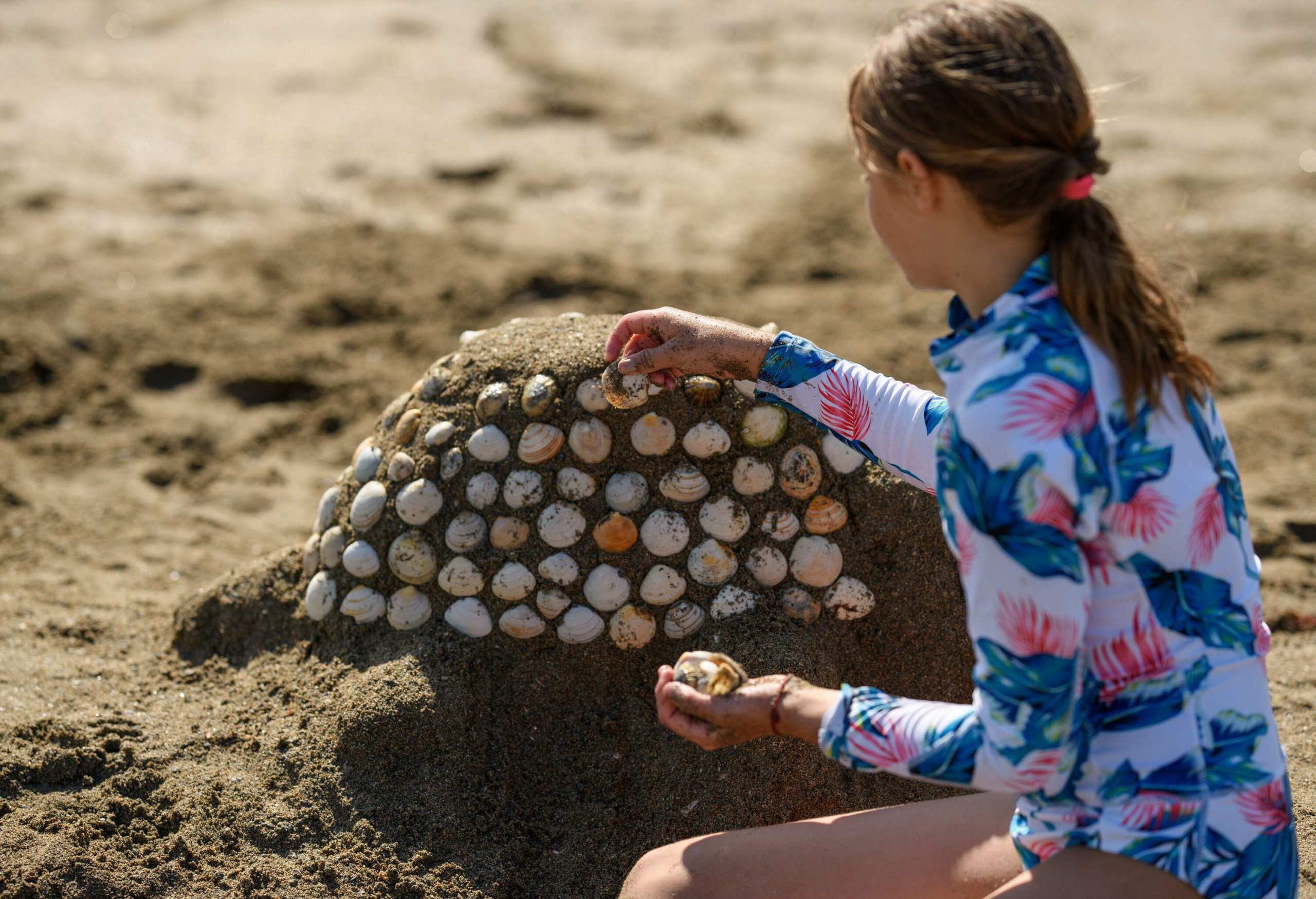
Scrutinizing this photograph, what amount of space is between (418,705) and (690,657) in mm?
757

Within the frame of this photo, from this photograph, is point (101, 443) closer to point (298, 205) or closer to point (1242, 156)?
point (298, 205)

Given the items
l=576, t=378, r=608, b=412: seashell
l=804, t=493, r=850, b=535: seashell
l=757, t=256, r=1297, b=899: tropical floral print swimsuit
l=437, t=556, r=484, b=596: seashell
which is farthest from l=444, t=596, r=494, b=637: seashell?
l=757, t=256, r=1297, b=899: tropical floral print swimsuit

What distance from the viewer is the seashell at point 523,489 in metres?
2.32

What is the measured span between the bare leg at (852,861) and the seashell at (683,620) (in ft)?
1.73

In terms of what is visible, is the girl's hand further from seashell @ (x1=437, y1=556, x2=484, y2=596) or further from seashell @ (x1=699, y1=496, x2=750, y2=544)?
seashell @ (x1=437, y1=556, x2=484, y2=596)

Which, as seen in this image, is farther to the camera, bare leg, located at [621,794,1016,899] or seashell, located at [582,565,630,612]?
seashell, located at [582,565,630,612]

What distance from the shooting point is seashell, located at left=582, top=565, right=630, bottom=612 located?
230 centimetres

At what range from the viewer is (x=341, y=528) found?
8.12ft

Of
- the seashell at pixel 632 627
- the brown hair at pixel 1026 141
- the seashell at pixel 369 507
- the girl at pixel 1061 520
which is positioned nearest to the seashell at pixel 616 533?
the seashell at pixel 632 627

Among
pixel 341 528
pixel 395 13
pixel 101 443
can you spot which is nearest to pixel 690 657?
pixel 341 528

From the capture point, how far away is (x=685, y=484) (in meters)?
2.30

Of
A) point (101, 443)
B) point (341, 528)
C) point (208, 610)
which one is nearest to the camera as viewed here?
point (341, 528)

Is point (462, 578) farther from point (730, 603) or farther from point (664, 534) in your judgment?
point (730, 603)

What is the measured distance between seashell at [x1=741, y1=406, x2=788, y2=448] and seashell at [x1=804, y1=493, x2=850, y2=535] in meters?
0.16
